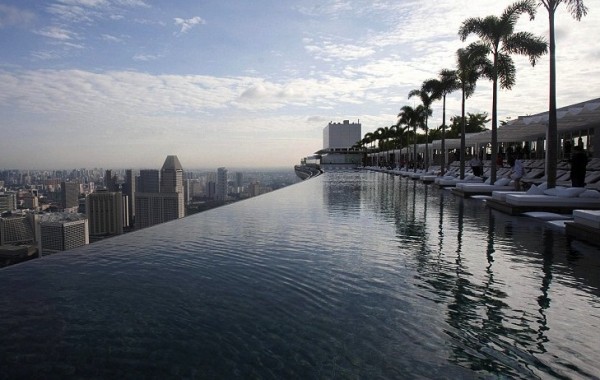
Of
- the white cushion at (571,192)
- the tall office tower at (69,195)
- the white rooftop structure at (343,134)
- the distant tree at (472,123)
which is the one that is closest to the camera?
the white cushion at (571,192)

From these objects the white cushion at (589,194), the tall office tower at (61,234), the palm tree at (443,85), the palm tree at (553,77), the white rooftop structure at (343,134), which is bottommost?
the tall office tower at (61,234)

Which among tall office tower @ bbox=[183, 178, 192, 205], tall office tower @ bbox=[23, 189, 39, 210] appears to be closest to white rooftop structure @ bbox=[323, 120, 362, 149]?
tall office tower @ bbox=[183, 178, 192, 205]

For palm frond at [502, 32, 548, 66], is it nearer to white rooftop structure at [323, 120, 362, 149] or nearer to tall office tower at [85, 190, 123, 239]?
tall office tower at [85, 190, 123, 239]

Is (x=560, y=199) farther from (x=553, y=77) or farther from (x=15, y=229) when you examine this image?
(x=15, y=229)

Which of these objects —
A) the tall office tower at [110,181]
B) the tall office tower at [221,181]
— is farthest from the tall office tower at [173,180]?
the tall office tower at [221,181]

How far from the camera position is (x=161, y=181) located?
30062 mm

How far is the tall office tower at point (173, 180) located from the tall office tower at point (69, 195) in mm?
6181

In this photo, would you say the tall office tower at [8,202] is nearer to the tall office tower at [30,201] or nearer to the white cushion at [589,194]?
the tall office tower at [30,201]

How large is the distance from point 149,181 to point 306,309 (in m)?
29.6

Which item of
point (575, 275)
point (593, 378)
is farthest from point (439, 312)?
point (575, 275)

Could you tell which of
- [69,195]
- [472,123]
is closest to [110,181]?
[69,195]

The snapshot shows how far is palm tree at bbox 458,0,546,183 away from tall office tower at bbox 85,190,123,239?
15.3 metres

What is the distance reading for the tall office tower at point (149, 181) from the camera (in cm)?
2886

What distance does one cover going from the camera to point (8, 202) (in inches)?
920
